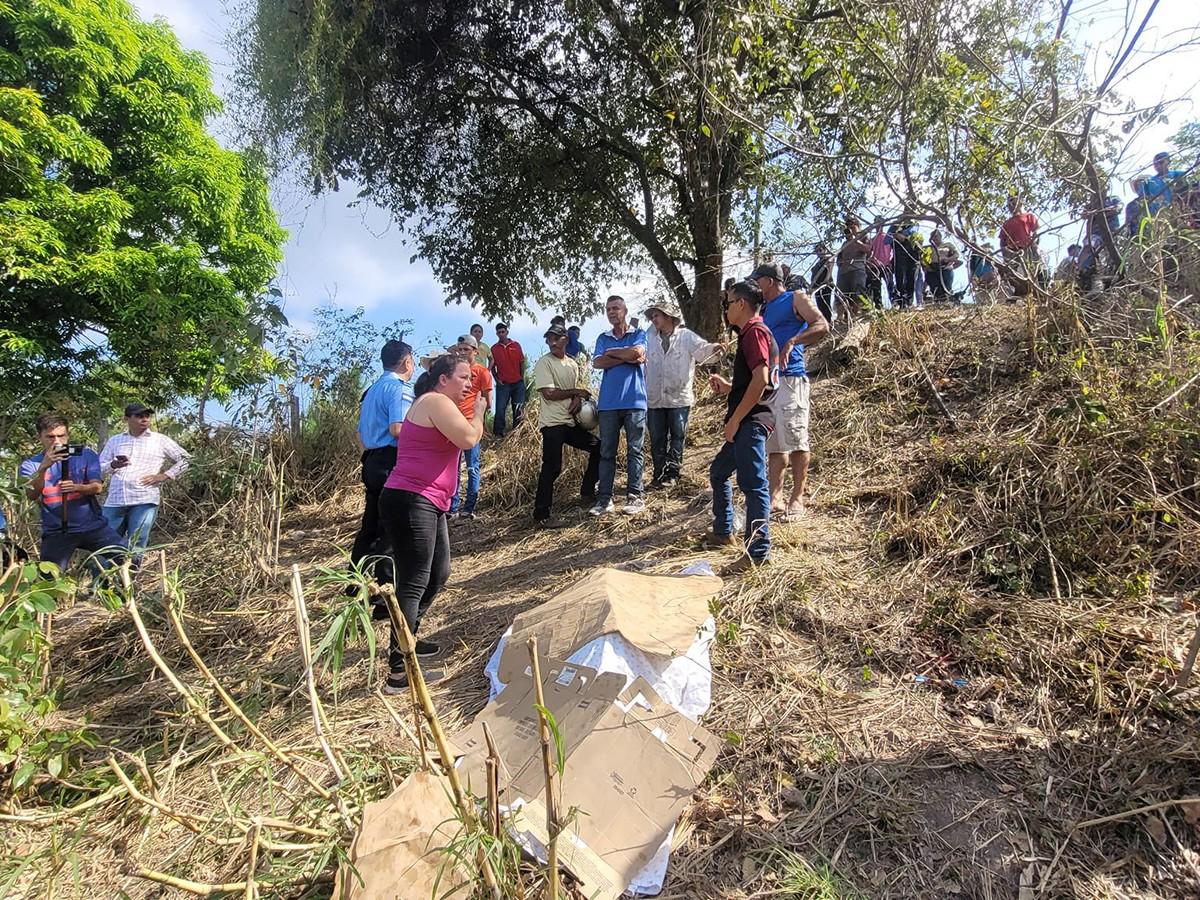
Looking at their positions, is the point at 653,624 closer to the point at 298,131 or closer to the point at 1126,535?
the point at 1126,535

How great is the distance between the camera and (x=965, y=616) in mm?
3053

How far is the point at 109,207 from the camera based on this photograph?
1051 cm

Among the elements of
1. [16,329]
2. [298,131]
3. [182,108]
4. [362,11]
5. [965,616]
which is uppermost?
[182,108]

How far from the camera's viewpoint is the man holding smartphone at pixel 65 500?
15.0 ft

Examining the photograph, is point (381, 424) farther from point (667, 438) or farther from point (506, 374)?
point (506, 374)

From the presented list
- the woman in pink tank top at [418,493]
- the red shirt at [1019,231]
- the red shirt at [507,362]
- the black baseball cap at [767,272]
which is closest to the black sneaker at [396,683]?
the woman in pink tank top at [418,493]

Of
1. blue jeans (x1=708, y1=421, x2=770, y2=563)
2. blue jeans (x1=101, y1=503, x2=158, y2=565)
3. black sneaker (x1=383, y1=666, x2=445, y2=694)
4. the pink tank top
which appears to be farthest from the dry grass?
the pink tank top

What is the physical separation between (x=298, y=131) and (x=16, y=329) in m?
7.54

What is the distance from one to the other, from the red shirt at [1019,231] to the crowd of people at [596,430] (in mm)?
20

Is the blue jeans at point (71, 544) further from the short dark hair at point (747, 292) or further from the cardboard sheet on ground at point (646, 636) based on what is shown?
the short dark hair at point (747, 292)

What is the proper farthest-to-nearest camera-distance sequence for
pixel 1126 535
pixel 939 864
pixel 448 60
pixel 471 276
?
pixel 471 276
pixel 448 60
pixel 1126 535
pixel 939 864

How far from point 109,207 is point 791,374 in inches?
478

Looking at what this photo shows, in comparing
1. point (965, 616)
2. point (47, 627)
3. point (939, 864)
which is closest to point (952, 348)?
point (965, 616)

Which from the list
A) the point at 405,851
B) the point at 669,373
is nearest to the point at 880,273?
the point at 669,373
